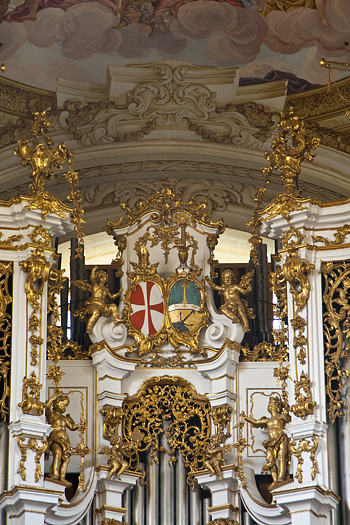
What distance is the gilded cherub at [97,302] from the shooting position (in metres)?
17.4

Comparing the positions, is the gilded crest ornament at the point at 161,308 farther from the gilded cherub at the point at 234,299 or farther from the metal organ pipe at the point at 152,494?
the metal organ pipe at the point at 152,494

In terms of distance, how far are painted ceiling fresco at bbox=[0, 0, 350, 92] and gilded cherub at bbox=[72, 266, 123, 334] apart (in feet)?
14.9

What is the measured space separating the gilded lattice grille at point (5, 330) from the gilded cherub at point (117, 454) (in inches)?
59.3

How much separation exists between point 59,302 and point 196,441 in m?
3.22

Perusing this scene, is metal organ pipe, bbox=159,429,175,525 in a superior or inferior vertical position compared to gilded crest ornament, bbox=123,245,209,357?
inferior

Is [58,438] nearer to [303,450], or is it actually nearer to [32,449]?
[32,449]

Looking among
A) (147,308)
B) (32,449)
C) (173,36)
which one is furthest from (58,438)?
(173,36)

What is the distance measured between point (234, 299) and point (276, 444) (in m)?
2.21

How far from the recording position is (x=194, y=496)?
16.8 metres

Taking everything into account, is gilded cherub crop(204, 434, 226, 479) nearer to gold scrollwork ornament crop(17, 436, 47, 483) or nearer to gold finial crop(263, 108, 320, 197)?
gold scrollwork ornament crop(17, 436, 47, 483)

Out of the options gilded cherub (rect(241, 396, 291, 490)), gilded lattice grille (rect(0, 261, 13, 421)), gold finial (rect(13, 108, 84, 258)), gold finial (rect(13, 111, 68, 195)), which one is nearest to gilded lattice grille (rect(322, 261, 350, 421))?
gilded cherub (rect(241, 396, 291, 490))

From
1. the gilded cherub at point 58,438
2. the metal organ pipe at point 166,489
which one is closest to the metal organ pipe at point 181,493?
the metal organ pipe at point 166,489

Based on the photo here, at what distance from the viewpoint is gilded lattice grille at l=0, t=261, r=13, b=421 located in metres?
16.1

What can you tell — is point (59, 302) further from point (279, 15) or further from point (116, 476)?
point (279, 15)
